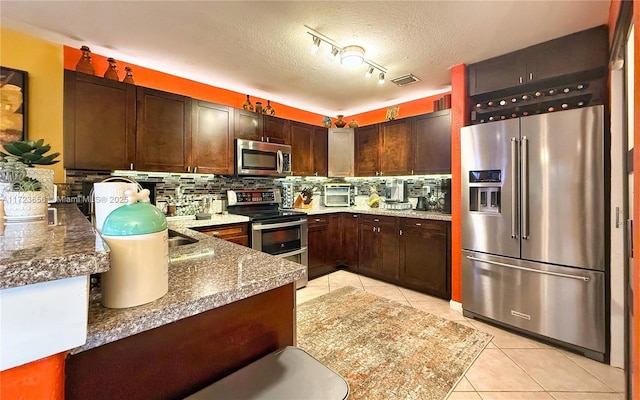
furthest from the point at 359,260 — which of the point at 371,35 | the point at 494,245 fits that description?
the point at 371,35

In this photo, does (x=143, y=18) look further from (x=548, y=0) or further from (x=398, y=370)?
(x=398, y=370)

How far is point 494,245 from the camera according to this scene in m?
2.48

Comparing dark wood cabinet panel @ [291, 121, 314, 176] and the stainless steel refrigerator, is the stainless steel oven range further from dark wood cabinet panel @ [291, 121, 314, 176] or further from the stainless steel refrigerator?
the stainless steel refrigerator

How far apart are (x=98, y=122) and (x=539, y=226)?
3.91 metres

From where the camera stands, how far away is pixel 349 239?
405 centimetres

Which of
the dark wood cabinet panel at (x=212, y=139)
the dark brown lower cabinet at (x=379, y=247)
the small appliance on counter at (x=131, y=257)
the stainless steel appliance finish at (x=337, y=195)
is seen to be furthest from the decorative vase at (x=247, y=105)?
the small appliance on counter at (x=131, y=257)

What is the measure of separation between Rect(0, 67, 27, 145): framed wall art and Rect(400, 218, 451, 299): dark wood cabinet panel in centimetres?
381

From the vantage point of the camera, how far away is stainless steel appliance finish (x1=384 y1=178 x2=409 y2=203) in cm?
391

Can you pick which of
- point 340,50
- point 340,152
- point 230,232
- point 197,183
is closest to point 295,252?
point 230,232

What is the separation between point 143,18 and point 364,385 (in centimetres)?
305

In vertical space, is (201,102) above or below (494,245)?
above

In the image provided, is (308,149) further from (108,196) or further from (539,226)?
(108,196)

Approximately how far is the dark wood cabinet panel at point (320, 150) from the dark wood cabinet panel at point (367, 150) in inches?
19.2

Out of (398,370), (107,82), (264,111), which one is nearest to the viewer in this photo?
(398,370)
